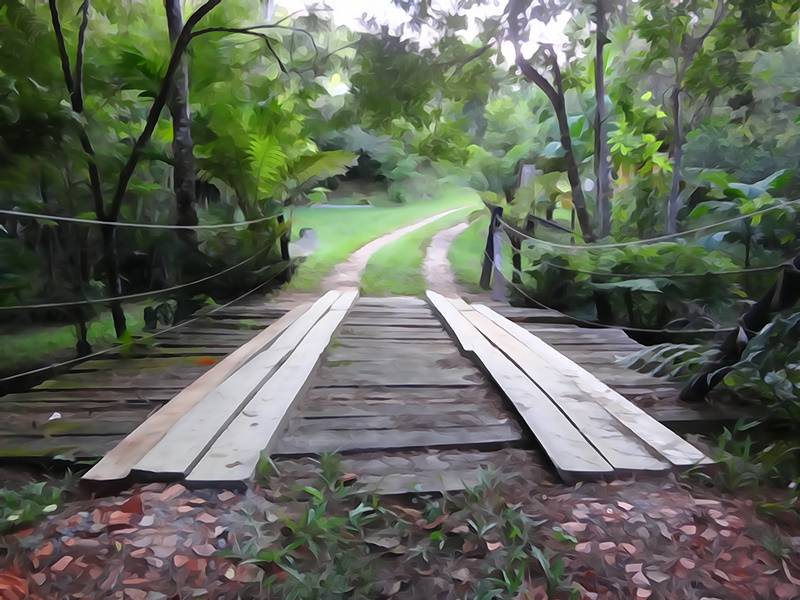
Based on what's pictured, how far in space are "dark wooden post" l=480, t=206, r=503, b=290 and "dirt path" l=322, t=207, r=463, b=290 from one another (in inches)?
46.4

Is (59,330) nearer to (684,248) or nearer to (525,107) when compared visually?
(684,248)

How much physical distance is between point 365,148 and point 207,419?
377 cm

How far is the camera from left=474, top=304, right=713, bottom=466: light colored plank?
150 cm

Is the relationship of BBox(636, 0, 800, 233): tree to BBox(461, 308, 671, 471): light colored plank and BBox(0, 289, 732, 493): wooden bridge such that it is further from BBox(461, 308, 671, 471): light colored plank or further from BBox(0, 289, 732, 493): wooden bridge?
BBox(461, 308, 671, 471): light colored plank

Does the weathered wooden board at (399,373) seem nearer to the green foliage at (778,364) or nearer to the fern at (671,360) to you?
the fern at (671,360)

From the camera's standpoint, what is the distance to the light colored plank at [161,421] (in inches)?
54.6

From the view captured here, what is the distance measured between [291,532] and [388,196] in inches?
179

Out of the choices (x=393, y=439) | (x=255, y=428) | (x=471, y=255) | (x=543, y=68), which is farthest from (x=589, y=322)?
(x=471, y=255)

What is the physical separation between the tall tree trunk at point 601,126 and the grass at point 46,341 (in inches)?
145

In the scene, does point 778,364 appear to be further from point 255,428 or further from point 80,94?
point 80,94

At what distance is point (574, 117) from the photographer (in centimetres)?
621

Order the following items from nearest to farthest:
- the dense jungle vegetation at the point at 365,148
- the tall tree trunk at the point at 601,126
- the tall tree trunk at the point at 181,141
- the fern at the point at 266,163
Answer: the dense jungle vegetation at the point at 365,148, the tall tree trunk at the point at 181,141, the tall tree trunk at the point at 601,126, the fern at the point at 266,163

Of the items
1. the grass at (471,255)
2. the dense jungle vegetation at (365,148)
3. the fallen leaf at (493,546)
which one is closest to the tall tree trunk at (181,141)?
the dense jungle vegetation at (365,148)

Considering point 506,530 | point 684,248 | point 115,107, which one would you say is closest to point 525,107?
point 684,248
